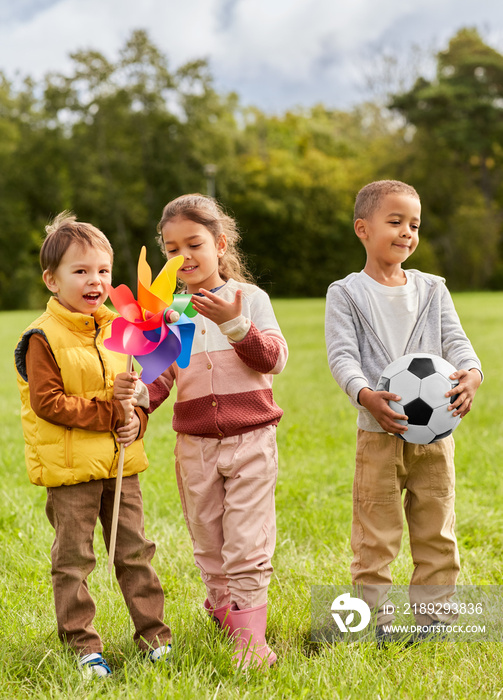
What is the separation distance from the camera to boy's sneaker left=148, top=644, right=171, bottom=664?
8.00ft

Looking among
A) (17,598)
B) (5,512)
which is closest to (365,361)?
(17,598)

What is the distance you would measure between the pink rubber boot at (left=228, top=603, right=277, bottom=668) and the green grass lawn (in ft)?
0.18

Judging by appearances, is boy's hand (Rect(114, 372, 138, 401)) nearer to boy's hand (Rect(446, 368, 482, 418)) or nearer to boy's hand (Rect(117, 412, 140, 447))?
boy's hand (Rect(117, 412, 140, 447))

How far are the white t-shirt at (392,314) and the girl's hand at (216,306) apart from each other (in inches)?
24.4


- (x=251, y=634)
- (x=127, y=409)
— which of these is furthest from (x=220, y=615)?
(x=127, y=409)

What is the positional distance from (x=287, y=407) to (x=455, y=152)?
1340 inches

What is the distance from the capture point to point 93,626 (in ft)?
8.80

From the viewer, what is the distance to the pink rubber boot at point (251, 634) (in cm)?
245

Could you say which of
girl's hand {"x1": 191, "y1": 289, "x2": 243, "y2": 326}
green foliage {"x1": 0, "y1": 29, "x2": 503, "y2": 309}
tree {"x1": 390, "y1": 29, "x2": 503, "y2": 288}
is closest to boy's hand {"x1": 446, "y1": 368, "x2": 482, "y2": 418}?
girl's hand {"x1": 191, "y1": 289, "x2": 243, "y2": 326}

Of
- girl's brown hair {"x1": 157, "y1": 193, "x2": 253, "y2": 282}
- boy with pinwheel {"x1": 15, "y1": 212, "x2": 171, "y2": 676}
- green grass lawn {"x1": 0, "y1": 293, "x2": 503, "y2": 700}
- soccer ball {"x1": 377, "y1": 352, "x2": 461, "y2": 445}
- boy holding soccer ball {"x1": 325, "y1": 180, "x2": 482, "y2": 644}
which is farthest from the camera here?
boy holding soccer ball {"x1": 325, "y1": 180, "x2": 482, "y2": 644}

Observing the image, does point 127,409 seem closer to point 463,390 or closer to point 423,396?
point 423,396

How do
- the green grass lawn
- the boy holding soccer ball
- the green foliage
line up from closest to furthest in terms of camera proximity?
the green grass lawn < the boy holding soccer ball < the green foliage

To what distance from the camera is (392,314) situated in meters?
2.78

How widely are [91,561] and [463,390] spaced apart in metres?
1.45
